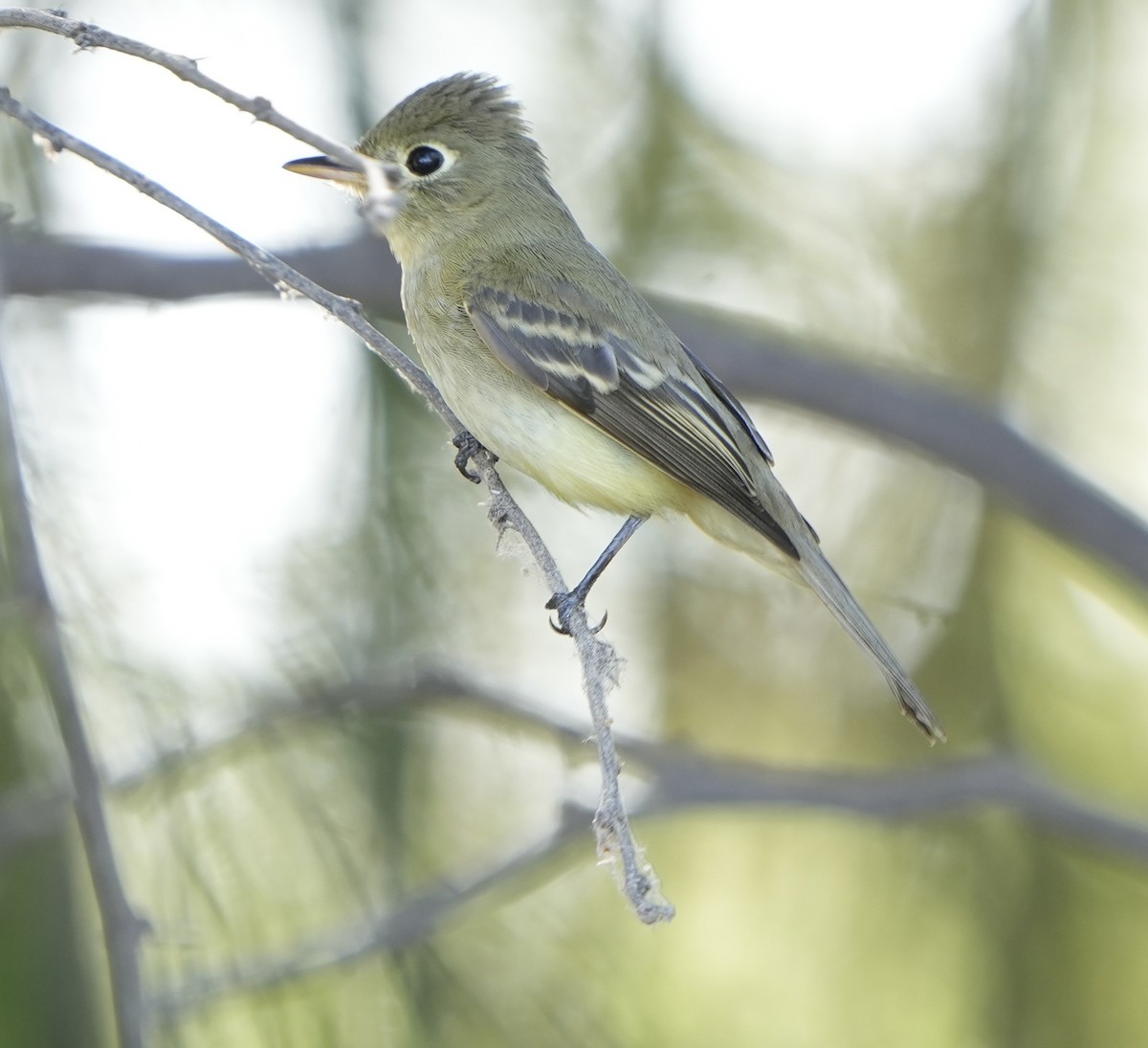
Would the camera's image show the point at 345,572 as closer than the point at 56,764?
No

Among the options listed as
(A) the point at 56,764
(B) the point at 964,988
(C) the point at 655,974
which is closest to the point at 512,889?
(C) the point at 655,974

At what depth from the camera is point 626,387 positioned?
371 centimetres

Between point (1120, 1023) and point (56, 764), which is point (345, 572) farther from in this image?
point (1120, 1023)

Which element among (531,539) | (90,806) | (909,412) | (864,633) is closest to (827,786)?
(864,633)

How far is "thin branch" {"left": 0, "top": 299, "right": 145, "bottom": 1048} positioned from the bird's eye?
2163 millimetres

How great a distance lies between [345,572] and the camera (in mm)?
3949

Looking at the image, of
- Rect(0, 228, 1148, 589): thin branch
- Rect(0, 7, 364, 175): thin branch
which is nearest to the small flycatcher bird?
Rect(0, 228, 1148, 589): thin branch

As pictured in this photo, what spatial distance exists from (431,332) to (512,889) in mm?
1472

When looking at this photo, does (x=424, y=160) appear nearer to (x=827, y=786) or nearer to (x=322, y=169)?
(x=322, y=169)

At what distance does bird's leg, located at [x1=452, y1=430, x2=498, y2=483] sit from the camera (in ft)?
11.4

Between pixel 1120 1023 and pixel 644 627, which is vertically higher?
pixel 644 627

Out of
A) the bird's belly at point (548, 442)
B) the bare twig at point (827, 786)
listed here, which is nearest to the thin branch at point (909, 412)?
the bare twig at point (827, 786)

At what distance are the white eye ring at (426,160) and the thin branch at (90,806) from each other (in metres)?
2.16

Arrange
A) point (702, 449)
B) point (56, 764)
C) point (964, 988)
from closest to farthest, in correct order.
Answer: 1. point (56, 764)
2. point (702, 449)
3. point (964, 988)
